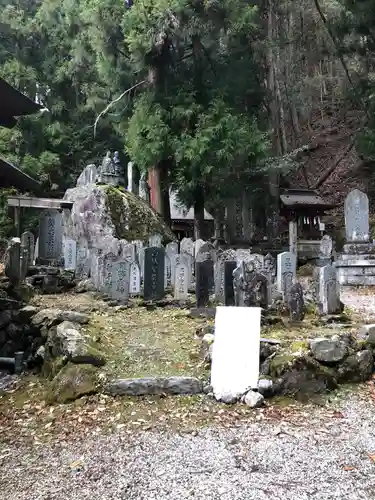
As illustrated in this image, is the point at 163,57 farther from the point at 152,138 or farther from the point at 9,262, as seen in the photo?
the point at 9,262

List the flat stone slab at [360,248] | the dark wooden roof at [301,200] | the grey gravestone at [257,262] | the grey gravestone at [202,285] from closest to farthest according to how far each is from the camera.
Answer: the grey gravestone at [202,285] → the grey gravestone at [257,262] → the flat stone slab at [360,248] → the dark wooden roof at [301,200]

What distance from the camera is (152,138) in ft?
47.2

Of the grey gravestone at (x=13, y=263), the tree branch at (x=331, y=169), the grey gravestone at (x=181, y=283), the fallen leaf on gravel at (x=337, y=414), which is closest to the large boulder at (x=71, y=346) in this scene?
the fallen leaf on gravel at (x=337, y=414)

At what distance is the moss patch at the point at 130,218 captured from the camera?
12327 mm

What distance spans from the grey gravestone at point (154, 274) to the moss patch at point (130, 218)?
13.2ft

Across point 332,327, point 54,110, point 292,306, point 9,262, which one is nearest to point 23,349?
point 9,262

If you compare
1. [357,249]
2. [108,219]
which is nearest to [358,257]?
[357,249]

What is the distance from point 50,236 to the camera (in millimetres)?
12250

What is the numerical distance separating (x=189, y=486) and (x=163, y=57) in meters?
14.9

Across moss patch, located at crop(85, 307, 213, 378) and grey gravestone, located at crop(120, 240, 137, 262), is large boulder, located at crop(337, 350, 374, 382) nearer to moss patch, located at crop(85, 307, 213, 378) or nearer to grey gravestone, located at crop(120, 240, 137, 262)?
moss patch, located at crop(85, 307, 213, 378)

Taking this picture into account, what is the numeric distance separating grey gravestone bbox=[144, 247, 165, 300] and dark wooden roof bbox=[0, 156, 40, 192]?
237cm

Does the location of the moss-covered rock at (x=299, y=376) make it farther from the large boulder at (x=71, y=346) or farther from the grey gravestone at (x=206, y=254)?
the grey gravestone at (x=206, y=254)

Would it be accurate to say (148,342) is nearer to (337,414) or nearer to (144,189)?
(337,414)

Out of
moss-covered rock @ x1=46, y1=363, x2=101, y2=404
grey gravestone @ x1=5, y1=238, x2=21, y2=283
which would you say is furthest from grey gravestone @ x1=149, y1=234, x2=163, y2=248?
moss-covered rock @ x1=46, y1=363, x2=101, y2=404
